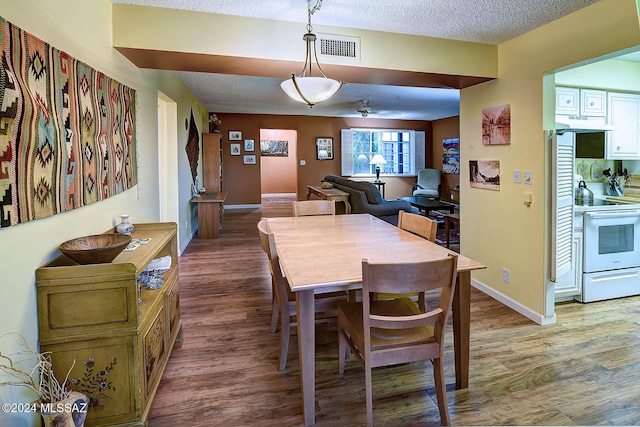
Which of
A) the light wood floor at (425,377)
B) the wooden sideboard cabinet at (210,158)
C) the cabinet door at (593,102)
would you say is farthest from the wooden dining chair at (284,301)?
the wooden sideboard cabinet at (210,158)

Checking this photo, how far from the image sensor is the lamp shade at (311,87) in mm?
2318

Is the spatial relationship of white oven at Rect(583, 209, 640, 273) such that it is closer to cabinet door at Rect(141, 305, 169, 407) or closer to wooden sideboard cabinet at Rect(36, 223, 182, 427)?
cabinet door at Rect(141, 305, 169, 407)

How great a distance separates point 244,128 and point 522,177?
714 cm

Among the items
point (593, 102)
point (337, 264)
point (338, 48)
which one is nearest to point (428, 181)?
point (593, 102)

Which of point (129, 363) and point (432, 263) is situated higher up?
point (432, 263)

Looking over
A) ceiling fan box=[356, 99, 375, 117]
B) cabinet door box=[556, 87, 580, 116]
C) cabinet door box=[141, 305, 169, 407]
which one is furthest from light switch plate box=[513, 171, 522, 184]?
ceiling fan box=[356, 99, 375, 117]

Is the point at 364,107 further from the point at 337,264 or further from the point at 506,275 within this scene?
the point at 337,264

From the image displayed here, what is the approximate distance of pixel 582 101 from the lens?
3.28 metres

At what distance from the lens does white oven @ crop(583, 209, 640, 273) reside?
320 centimetres

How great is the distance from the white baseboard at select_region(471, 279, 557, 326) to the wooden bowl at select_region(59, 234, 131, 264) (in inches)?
117

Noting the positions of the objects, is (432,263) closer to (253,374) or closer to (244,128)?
(253,374)

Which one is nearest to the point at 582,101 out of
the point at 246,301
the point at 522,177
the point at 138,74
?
the point at 522,177

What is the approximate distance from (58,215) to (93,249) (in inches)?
12.2

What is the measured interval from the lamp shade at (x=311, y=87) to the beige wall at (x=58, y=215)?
1.14 meters
